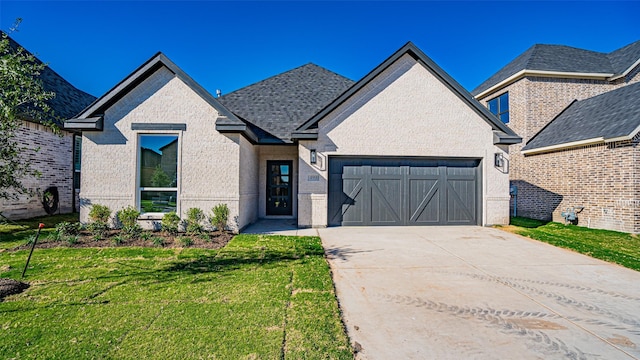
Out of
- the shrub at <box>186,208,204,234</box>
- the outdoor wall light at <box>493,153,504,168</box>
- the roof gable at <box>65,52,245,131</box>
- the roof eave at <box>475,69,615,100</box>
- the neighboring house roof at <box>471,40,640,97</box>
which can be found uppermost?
the neighboring house roof at <box>471,40,640,97</box>

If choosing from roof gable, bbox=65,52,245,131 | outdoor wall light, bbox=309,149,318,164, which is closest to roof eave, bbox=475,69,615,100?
outdoor wall light, bbox=309,149,318,164

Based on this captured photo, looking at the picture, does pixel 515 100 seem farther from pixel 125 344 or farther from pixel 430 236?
pixel 125 344

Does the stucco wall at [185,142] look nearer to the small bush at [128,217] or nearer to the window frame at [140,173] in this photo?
the window frame at [140,173]

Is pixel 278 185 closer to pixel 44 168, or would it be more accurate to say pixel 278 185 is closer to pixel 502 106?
pixel 44 168

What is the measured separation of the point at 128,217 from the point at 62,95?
9.46 metres

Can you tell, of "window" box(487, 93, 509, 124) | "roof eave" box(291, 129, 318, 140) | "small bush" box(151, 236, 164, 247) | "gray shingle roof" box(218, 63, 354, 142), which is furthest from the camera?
"window" box(487, 93, 509, 124)

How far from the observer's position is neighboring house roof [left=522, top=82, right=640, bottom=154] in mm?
10427

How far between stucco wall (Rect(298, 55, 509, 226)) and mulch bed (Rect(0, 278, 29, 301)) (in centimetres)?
682

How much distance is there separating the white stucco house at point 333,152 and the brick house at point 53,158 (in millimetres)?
3293

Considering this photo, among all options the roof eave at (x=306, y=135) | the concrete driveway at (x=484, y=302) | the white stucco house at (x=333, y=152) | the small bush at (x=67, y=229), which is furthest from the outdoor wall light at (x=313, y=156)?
the small bush at (x=67, y=229)

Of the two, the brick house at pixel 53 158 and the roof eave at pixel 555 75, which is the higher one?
the roof eave at pixel 555 75

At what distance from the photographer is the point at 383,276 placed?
5.38 m

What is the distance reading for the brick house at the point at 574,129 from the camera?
10.3 m

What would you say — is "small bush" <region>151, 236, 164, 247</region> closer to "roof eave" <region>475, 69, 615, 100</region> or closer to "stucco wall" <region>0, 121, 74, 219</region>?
"stucco wall" <region>0, 121, 74, 219</region>
